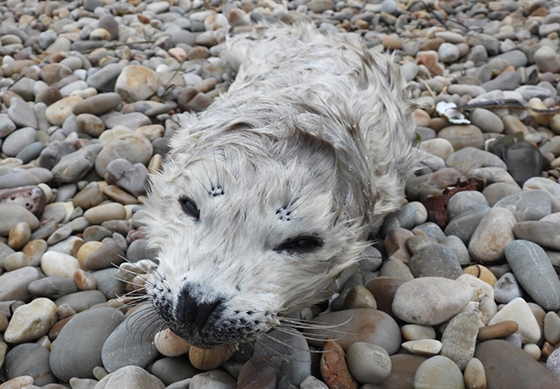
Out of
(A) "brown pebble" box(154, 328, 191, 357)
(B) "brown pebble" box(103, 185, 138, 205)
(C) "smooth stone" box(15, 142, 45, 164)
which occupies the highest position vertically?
(A) "brown pebble" box(154, 328, 191, 357)

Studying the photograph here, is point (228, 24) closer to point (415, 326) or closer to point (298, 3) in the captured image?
point (298, 3)

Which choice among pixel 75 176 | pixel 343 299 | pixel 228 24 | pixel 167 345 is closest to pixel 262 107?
pixel 343 299

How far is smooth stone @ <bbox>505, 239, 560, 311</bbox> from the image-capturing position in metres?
3.26

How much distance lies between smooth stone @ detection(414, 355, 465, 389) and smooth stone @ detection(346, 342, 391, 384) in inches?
6.6

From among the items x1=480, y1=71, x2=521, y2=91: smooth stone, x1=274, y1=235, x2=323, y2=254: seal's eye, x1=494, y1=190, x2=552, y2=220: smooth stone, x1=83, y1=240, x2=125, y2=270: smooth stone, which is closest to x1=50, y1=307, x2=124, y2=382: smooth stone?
x1=83, y1=240, x2=125, y2=270: smooth stone

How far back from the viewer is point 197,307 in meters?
2.34

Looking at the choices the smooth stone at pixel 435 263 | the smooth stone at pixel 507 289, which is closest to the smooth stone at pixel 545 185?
the smooth stone at pixel 507 289

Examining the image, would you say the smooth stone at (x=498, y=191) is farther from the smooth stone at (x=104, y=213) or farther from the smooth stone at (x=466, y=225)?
the smooth stone at (x=104, y=213)

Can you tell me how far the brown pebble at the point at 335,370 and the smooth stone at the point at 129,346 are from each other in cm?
95

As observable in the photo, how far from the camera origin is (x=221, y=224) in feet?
8.48

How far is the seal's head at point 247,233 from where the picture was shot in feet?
7.89

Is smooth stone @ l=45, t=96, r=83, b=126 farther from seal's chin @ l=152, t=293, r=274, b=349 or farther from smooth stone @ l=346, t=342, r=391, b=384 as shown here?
smooth stone @ l=346, t=342, r=391, b=384

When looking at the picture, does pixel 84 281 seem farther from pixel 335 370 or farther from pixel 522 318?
pixel 522 318

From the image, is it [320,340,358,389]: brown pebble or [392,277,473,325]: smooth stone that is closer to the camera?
[320,340,358,389]: brown pebble
